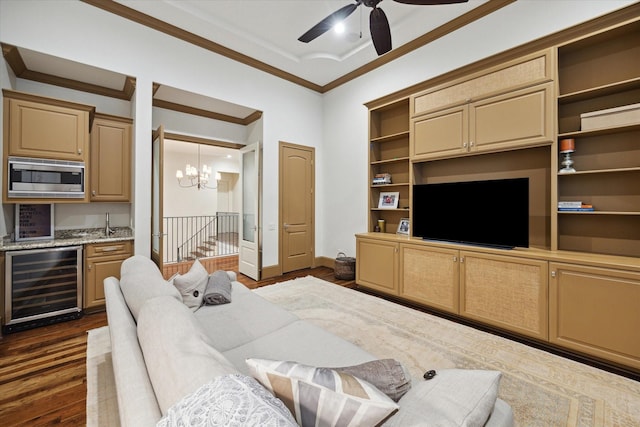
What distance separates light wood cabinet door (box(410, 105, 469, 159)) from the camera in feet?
10.6

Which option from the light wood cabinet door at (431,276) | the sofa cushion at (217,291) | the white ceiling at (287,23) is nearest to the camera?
the sofa cushion at (217,291)

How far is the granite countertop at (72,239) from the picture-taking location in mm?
2822

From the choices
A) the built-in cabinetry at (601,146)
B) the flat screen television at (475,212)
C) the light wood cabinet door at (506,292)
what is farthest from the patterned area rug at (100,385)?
the built-in cabinetry at (601,146)

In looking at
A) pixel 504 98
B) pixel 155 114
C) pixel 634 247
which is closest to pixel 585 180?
pixel 634 247

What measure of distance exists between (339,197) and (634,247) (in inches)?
147

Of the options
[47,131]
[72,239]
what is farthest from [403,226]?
[47,131]

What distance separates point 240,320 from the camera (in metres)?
1.97

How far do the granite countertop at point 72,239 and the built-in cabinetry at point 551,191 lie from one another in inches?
143

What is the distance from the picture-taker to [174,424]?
62 cm

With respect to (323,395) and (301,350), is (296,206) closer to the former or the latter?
(301,350)

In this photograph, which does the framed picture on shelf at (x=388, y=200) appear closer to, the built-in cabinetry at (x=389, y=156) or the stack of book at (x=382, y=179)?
the built-in cabinetry at (x=389, y=156)

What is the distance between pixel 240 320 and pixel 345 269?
2.83 metres

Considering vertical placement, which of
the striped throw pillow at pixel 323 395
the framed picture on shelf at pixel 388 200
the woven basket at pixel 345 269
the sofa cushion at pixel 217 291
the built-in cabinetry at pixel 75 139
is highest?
the built-in cabinetry at pixel 75 139

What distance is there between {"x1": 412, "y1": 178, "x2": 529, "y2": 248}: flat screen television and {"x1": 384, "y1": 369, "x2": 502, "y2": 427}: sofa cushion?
2.37 metres
